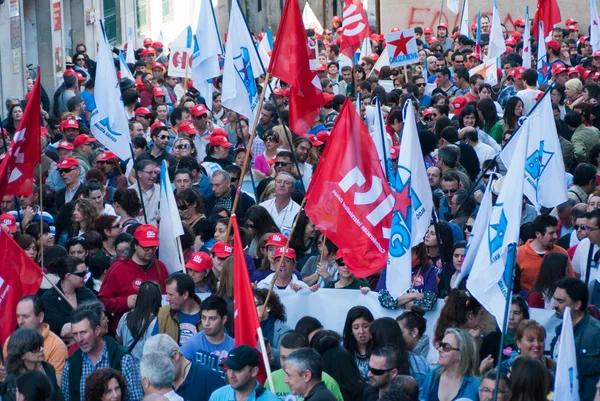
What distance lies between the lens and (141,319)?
8305mm

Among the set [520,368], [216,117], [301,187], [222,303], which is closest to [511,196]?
[520,368]

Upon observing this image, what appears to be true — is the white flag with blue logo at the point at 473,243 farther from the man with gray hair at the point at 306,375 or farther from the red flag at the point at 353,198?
the man with gray hair at the point at 306,375

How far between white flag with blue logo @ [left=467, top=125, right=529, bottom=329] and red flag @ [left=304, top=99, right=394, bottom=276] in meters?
1.03

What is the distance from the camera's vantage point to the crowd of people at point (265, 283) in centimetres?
707

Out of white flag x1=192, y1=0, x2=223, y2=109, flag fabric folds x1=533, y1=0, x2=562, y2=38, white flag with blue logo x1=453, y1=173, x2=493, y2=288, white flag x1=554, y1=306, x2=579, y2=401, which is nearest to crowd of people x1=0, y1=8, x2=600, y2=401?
white flag x1=554, y1=306, x2=579, y2=401

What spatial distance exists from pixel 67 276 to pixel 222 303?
1382 mm

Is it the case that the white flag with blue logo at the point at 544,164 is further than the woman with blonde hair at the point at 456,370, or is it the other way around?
the white flag with blue logo at the point at 544,164

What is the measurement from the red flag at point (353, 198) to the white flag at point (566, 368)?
2178mm

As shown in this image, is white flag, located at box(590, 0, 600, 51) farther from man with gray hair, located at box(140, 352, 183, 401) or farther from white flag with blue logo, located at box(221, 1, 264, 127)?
man with gray hair, located at box(140, 352, 183, 401)

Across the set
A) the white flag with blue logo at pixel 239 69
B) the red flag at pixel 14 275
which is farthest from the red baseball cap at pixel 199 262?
the white flag with blue logo at pixel 239 69

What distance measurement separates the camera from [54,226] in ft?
35.7

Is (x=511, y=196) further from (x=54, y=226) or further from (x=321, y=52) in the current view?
(x=321, y=52)

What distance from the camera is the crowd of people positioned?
7070 millimetres

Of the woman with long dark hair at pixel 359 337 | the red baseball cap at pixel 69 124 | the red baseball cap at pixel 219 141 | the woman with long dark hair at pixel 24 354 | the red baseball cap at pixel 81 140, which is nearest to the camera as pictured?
the woman with long dark hair at pixel 24 354
